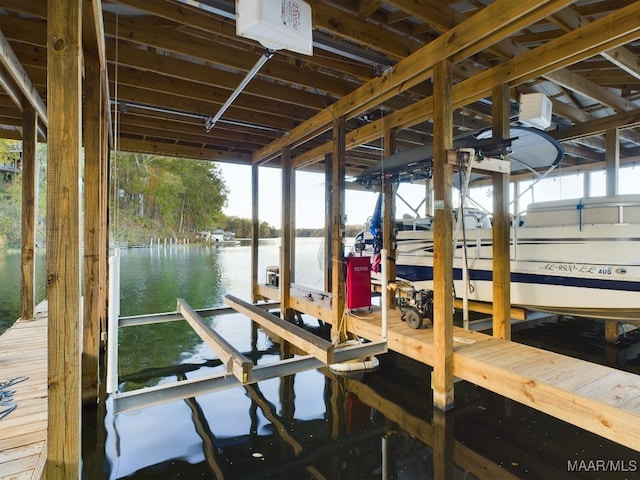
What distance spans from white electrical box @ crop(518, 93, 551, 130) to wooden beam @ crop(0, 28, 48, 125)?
16.4 feet

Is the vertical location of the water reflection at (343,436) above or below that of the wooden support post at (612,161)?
below

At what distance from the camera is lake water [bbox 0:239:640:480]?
2430 millimetres

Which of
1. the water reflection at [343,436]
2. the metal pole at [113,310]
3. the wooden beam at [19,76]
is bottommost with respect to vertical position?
the water reflection at [343,436]

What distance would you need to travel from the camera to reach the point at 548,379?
2.52 meters

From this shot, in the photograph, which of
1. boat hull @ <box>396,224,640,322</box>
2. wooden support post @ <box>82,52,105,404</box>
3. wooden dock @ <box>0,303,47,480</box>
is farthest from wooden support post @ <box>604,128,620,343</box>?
wooden dock @ <box>0,303,47,480</box>

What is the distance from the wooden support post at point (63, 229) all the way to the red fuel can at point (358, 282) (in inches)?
126

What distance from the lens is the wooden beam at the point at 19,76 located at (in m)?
3.25

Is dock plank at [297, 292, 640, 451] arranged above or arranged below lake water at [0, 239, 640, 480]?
above

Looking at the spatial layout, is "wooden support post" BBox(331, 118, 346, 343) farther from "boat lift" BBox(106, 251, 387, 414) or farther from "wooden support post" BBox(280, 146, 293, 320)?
"wooden support post" BBox(280, 146, 293, 320)

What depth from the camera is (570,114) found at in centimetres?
495

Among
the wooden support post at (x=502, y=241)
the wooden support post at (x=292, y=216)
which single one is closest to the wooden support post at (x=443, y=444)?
the wooden support post at (x=502, y=241)

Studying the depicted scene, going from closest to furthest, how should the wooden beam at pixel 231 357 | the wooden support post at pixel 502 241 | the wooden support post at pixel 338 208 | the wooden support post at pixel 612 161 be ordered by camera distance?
the wooden beam at pixel 231 357 < the wooden support post at pixel 502 241 < the wooden support post at pixel 338 208 < the wooden support post at pixel 612 161

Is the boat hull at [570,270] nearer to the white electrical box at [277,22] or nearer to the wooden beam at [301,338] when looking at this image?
the wooden beam at [301,338]

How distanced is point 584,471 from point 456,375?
38.8 inches
